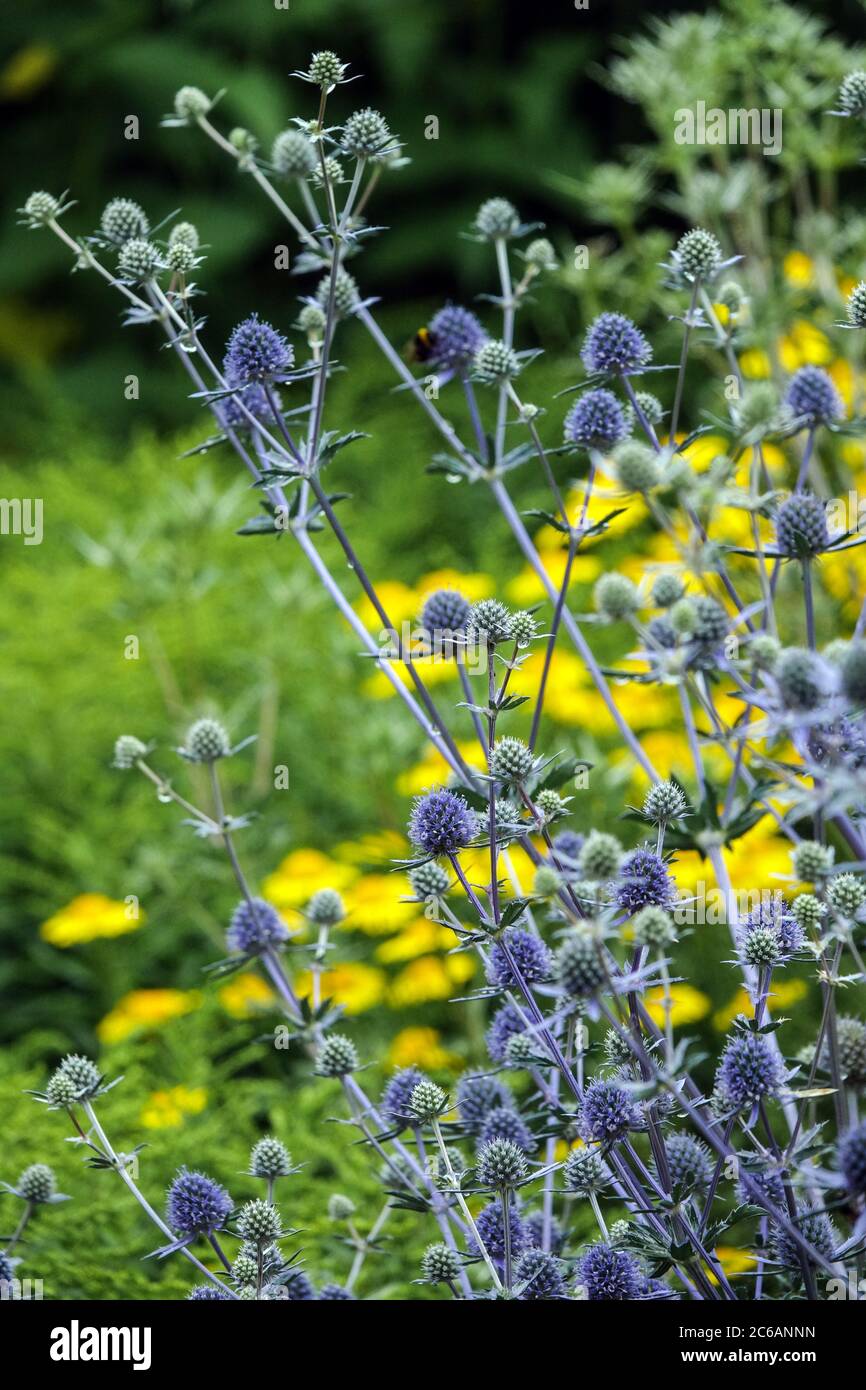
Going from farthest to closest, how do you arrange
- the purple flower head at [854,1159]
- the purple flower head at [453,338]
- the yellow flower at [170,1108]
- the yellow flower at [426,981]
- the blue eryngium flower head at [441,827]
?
the yellow flower at [426,981]
the yellow flower at [170,1108]
the purple flower head at [453,338]
the blue eryngium flower head at [441,827]
the purple flower head at [854,1159]

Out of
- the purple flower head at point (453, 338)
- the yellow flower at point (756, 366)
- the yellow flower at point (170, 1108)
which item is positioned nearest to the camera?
the purple flower head at point (453, 338)

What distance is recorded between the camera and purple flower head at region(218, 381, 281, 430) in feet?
5.18

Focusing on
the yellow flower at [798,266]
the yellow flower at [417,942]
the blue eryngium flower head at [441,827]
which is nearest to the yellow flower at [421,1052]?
the yellow flower at [417,942]

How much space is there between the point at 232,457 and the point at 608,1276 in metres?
4.34

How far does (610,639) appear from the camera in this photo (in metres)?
3.37

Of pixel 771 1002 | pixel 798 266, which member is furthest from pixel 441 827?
pixel 798 266

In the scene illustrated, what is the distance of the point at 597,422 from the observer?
146 cm

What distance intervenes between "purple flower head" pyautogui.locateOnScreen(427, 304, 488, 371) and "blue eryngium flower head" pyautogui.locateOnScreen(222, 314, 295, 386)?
0.27m

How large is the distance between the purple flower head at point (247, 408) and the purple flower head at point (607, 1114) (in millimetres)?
779

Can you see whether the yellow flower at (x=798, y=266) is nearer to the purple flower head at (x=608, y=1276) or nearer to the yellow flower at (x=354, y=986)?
the yellow flower at (x=354, y=986)

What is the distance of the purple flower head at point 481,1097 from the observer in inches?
61.6

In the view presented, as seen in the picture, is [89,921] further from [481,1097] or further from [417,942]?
[481,1097]
